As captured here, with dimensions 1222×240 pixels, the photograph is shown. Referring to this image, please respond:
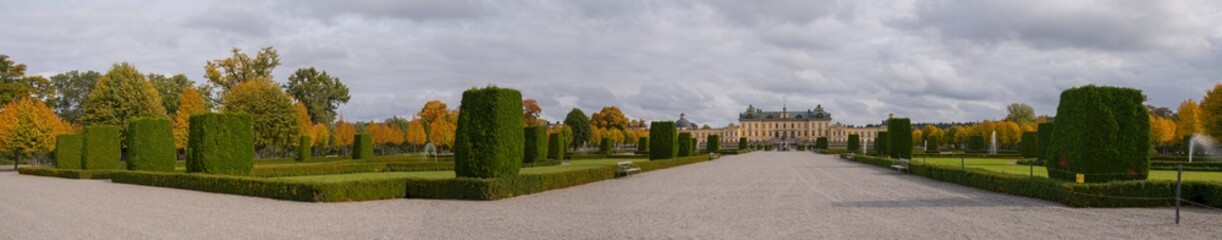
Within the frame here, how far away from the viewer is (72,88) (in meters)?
71.1

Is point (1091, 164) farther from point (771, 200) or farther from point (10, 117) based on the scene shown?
point (10, 117)

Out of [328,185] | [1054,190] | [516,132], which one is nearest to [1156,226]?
[1054,190]

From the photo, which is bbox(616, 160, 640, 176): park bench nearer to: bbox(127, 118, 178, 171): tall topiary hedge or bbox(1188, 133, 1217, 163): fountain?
bbox(127, 118, 178, 171): tall topiary hedge

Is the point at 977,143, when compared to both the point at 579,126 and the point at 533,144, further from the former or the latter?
the point at 533,144

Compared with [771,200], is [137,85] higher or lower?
higher

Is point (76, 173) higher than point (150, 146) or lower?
lower

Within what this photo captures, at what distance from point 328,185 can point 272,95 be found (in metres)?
33.7

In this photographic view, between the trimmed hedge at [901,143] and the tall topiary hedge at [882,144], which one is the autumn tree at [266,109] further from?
the tall topiary hedge at [882,144]

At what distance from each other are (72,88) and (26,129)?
4010 cm

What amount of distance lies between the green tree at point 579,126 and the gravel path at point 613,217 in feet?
222

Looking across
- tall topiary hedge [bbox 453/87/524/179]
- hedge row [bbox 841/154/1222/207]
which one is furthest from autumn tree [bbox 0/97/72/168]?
hedge row [bbox 841/154/1222/207]

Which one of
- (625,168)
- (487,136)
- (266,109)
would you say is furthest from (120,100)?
(487,136)

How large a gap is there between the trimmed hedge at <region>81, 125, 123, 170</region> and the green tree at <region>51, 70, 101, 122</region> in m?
48.1

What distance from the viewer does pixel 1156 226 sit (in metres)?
11.2
